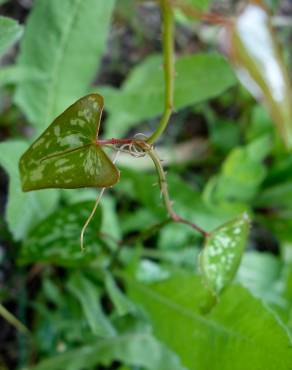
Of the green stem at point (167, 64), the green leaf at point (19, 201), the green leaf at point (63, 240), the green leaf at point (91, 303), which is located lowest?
the green leaf at point (91, 303)

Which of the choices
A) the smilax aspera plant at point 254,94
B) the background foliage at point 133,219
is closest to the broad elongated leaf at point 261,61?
the smilax aspera plant at point 254,94

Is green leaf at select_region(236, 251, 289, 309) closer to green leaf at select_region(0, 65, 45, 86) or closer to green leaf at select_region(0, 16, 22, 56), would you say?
green leaf at select_region(0, 65, 45, 86)

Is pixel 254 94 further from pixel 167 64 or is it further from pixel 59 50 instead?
pixel 59 50

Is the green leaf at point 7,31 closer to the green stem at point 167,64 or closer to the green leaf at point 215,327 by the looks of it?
the green stem at point 167,64

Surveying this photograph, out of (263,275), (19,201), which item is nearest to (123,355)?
(19,201)

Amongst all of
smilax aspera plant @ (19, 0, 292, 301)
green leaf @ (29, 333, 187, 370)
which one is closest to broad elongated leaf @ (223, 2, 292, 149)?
smilax aspera plant @ (19, 0, 292, 301)

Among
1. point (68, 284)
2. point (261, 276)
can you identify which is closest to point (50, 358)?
point (68, 284)

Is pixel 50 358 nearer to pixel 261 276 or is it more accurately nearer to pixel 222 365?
A: pixel 222 365
